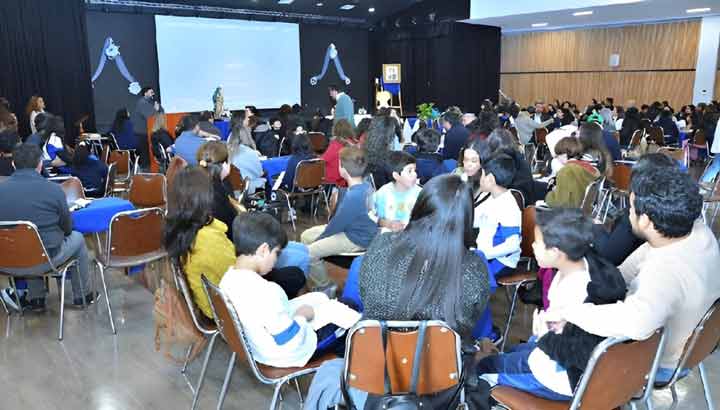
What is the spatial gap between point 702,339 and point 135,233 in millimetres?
3285

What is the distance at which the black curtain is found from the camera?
9828 mm

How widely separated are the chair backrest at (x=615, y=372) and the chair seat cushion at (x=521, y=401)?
14 centimetres

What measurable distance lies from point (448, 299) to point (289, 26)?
14471mm

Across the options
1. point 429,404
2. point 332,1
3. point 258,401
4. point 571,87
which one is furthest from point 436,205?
point 571,87

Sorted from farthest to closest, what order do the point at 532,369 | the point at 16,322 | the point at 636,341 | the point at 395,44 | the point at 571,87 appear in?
the point at 395,44
the point at 571,87
the point at 16,322
the point at 532,369
the point at 636,341

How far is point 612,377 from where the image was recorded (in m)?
1.88

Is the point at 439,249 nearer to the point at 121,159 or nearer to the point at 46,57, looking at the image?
the point at 121,159

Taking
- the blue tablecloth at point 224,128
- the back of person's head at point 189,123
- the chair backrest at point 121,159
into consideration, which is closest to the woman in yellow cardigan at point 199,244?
the back of person's head at point 189,123

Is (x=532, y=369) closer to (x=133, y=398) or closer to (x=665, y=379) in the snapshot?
(x=665, y=379)

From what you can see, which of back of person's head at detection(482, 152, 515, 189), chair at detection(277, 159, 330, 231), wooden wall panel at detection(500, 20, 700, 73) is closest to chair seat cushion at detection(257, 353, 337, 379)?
back of person's head at detection(482, 152, 515, 189)

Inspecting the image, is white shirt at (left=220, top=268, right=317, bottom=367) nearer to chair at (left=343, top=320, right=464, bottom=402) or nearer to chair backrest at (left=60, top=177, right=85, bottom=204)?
chair at (left=343, top=320, right=464, bottom=402)

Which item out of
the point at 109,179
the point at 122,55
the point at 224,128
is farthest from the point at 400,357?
the point at 122,55

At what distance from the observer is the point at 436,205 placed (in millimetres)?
2012

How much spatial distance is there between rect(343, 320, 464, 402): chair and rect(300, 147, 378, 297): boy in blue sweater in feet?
5.17
